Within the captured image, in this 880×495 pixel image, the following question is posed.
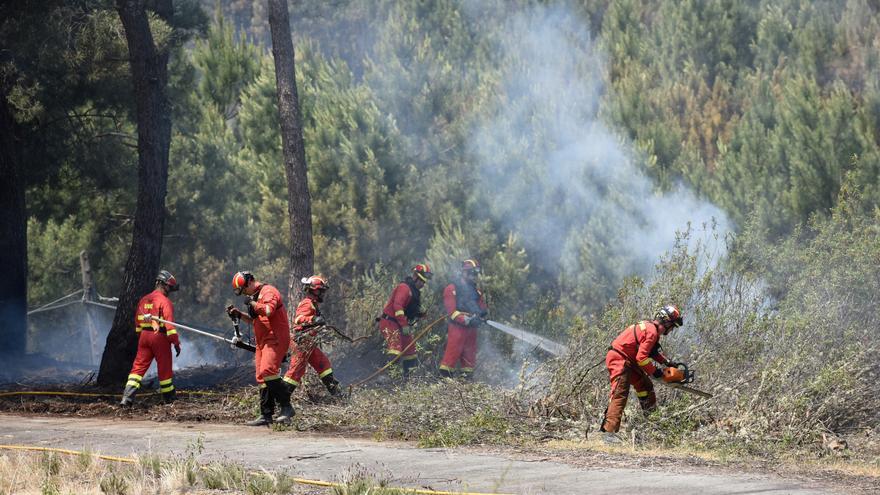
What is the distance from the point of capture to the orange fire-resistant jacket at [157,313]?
45.2 feet

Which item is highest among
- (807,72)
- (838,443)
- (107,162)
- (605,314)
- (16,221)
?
(807,72)

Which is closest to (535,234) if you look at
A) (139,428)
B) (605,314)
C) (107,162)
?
(107,162)

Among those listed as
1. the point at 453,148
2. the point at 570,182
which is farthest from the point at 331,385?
the point at 453,148

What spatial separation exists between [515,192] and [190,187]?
6123mm

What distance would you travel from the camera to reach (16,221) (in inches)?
718

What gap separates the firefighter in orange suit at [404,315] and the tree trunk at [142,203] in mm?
3332

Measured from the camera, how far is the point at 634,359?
10852mm

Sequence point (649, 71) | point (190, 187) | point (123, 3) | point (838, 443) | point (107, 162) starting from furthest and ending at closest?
point (649, 71) → point (190, 187) → point (107, 162) → point (123, 3) → point (838, 443)

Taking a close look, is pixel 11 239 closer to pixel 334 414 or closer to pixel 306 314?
pixel 306 314

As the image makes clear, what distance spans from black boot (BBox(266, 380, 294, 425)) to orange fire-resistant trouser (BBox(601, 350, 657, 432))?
3.21m

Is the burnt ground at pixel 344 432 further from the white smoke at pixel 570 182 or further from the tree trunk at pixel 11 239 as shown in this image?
the white smoke at pixel 570 182

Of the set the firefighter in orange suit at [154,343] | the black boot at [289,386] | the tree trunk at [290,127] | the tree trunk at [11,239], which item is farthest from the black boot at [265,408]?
the tree trunk at [11,239]

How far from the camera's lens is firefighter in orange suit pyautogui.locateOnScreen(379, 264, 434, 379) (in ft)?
54.3

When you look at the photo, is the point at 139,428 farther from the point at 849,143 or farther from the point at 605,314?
the point at 849,143
